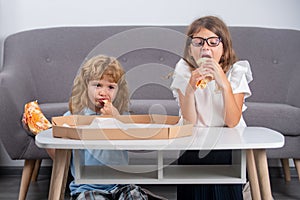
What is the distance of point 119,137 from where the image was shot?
135cm

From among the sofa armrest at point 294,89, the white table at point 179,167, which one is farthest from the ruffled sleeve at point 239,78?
the sofa armrest at point 294,89

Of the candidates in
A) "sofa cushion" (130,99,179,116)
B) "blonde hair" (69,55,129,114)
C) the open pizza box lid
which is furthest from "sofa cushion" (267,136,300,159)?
the open pizza box lid

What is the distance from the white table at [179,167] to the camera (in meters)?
1.30

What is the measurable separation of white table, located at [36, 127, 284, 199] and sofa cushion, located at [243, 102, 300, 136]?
98 cm

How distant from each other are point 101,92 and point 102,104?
4cm

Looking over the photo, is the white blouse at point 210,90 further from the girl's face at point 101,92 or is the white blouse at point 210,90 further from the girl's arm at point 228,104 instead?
the girl's face at point 101,92

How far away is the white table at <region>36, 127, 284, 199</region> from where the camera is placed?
4.26 ft

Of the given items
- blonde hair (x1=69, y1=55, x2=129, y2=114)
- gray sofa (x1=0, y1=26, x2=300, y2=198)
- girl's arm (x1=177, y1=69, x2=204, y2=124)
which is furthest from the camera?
gray sofa (x1=0, y1=26, x2=300, y2=198)

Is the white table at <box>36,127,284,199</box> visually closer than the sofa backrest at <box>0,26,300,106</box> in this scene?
Yes

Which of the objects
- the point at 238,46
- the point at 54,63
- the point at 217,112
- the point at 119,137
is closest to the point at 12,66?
the point at 54,63

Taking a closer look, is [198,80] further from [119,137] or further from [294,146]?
[294,146]

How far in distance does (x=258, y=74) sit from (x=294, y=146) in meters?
0.67

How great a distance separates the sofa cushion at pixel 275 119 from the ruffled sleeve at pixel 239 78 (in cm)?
58

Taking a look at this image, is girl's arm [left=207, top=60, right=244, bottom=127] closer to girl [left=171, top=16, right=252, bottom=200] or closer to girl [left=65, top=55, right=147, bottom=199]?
girl [left=171, top=16, right=252, bottom=200]
